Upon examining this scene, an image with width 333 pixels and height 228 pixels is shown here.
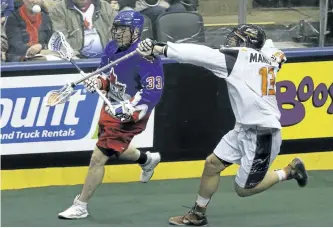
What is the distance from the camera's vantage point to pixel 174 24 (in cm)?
867

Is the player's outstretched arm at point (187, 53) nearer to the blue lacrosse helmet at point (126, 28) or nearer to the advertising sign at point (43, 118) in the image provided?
the blue lacrosse helmet at point (126, 28)

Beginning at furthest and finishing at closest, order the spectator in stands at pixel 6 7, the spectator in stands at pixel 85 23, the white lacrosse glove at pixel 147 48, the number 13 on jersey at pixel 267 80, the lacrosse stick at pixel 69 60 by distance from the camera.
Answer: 1. the spectator in stands at pixel 85 23
2. the spectator in stands at pixel 6 7
3. the lacrosse stick at pixel 69 60
4. the number 13 on jersey at pixel 267 80
5. the white lacrosse glove at pixel 147 48

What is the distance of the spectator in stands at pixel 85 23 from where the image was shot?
8.39 m

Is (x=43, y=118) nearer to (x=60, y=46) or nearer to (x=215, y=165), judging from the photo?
(x=60, y=46)

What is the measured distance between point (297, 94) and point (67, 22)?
2117mm

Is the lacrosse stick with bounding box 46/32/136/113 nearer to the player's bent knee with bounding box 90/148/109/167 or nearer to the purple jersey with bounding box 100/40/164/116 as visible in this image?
the purple jersey with bounding box 100/40/164/116

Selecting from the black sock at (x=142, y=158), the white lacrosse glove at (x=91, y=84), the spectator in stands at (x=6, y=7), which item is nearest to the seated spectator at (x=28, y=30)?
the spectator in stands at (x=6, y=7)

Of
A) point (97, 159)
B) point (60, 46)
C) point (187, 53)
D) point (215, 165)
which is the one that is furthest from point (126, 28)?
point (215, 165)

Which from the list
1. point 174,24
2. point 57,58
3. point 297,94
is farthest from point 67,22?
point 297,94

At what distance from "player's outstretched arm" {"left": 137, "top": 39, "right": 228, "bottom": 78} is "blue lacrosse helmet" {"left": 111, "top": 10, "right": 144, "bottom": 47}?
0.72 meters

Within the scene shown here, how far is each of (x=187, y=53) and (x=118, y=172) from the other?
2106 mm

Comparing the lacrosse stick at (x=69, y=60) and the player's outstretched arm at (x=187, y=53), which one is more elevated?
the player's outstretched arm at (x=187, y=53)

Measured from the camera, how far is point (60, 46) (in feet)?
24.9

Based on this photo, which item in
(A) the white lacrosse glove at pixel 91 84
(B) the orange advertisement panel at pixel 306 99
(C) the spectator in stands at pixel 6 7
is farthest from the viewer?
(B) the orange advertisement panel at pixel 306 99
